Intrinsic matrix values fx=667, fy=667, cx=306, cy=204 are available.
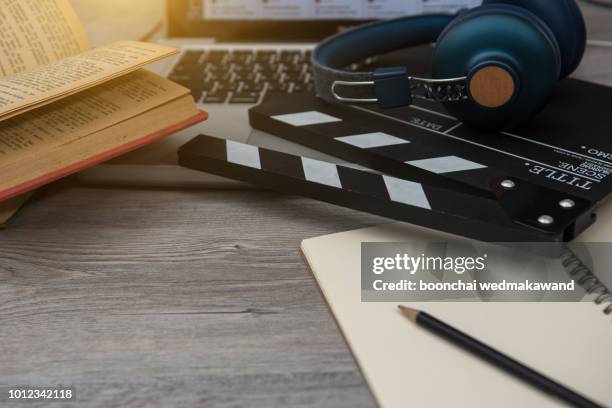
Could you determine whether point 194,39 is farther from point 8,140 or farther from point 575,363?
point 575,363

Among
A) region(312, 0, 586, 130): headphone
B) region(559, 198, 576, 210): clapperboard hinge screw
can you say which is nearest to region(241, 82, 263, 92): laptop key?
region(312, 0, 586, 130): headphone

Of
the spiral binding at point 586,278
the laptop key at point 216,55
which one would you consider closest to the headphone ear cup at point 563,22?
the spiral binding at point 586,278

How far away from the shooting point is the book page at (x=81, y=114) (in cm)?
49

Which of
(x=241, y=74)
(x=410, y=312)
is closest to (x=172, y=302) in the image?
(x=410, y=312)

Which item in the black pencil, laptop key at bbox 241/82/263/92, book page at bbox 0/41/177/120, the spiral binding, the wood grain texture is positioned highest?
book page at bbox 0/41/177/120

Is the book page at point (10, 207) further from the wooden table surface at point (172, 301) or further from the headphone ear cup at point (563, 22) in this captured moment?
the headphone ear cup at point (563, 22)

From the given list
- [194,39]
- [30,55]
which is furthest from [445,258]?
[194,39]

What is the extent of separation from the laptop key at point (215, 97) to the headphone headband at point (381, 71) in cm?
10

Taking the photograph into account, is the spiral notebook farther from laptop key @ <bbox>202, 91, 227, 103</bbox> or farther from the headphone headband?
laptop key @ <bbox>202, 91, 227, 103</bbox>

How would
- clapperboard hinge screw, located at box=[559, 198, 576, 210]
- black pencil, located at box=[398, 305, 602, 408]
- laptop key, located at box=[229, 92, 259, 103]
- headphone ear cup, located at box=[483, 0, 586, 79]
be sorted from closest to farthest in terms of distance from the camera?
black pencil, located at box=[398, 305, 602, 408] → clapperboard hinge screw, located at box=[559, 198, 576, 210] → headphone ear cup, located at box=[483, 0, 586, 79] → laptop key, located at box=[229, 92, 259, 103]

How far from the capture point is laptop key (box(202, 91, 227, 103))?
642 millimetres

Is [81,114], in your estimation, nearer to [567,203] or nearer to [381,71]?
[381,71]

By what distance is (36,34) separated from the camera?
0.59 m

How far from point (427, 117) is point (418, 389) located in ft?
0.95
